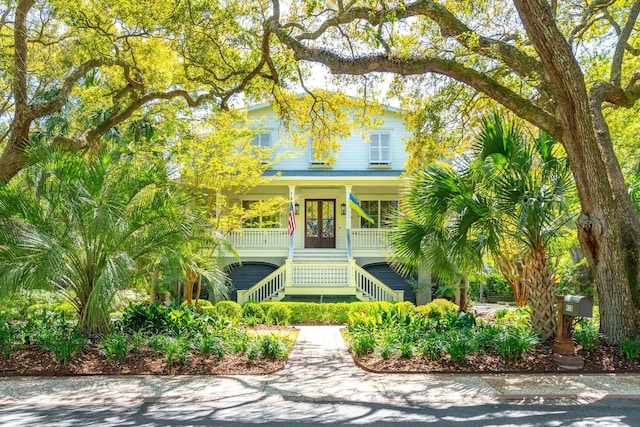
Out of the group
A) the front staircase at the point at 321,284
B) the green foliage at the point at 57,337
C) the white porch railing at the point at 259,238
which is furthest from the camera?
the white porch railing at the point at 259,238

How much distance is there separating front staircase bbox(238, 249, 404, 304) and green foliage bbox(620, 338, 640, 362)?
30.6 feet

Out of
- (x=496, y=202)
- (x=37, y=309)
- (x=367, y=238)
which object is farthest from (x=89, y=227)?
(x=367, y=238)

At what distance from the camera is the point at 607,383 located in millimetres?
6750

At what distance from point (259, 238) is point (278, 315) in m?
6.59

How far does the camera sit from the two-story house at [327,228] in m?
17.3

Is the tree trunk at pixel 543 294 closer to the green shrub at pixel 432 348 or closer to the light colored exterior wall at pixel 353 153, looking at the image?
the green shrub at pixel 432 348

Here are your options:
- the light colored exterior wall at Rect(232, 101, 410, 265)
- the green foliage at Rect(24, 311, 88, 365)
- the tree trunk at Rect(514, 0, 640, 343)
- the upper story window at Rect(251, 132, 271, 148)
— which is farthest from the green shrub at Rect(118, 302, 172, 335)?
the upper story window at Rect(251, 132, 271, 148)

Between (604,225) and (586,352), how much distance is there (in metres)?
2.17

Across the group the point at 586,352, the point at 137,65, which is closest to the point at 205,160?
the point at 137,65

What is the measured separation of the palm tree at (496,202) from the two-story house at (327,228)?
27.5 ft

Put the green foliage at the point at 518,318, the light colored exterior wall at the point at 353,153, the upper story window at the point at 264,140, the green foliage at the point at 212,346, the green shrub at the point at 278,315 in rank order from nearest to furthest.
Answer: the green foliage at the point at 212,346 < the green foliage at the point at 518,318 < the green shrub at the point at 278,315 < the upper story window at the point at 264,140 < the light colored exterior wall at the point at 353,153

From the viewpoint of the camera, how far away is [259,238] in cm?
1969

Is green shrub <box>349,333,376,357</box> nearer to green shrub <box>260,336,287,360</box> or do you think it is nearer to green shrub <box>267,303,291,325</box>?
green shrub <box>260,336,287,360</box>

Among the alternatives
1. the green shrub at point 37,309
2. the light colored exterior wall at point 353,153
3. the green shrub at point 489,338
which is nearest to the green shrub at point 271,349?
the green shrub at point 489,338
